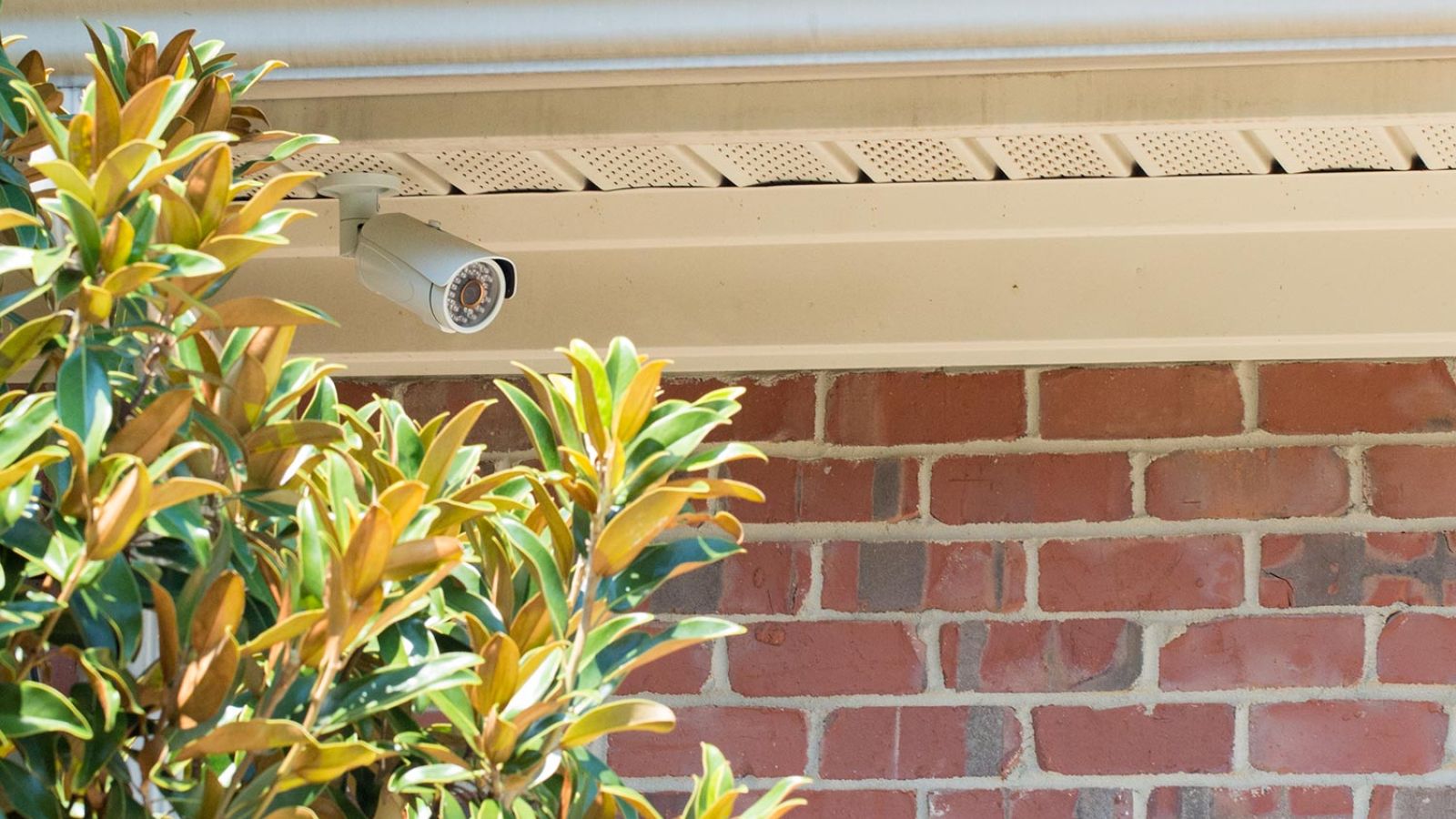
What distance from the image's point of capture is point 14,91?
928mm

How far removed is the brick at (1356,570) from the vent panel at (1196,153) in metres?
0.56

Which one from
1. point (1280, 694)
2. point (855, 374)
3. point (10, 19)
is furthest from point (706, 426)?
point (1280, 694)

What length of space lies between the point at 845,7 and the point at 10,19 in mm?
686

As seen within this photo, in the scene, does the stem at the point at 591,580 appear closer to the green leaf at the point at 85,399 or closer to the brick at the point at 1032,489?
the green leaf at the point at 85,399

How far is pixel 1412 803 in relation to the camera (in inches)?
69.9

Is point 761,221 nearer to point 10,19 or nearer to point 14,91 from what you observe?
point 10,19

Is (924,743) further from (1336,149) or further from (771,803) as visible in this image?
(771,803)

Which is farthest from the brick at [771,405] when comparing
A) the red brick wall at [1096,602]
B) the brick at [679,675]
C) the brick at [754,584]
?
the brick at [679,675]

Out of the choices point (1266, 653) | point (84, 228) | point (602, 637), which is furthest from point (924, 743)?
point (84, 228)

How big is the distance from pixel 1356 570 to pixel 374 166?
3.90 feet

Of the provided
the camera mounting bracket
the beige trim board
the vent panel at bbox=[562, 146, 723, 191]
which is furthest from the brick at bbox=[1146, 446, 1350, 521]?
the camera mounting bracket

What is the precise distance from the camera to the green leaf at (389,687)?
725mm

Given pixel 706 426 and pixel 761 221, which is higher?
pixel 761 221

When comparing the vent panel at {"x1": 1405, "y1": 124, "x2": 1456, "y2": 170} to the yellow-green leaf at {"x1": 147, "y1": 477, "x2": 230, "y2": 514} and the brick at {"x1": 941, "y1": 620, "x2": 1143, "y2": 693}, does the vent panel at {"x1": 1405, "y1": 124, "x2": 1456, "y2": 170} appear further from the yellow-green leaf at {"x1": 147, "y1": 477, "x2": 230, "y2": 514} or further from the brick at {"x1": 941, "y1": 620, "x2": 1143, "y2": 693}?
the yellow-green leaf at {"x1": 147, "y1": 477, "x2": 230, "y2": 514}
